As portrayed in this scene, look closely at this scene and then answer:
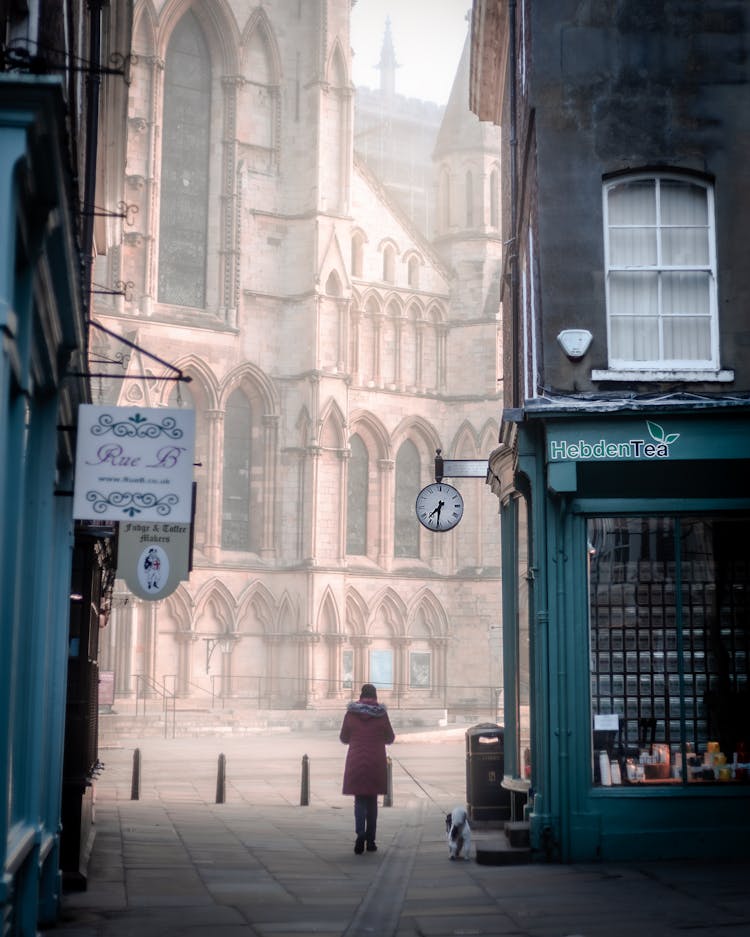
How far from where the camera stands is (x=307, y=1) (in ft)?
154

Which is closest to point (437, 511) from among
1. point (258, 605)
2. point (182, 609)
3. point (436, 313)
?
point (182, 609)

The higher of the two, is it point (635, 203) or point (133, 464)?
point (635, 203)

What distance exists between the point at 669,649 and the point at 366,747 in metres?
3.33

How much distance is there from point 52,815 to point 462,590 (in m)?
39.7

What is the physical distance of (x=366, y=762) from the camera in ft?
45.6

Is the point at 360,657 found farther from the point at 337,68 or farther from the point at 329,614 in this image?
the point at 337,68

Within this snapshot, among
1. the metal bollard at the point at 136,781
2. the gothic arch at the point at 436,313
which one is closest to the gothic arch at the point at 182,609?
the gothic arch at the point at 436,313

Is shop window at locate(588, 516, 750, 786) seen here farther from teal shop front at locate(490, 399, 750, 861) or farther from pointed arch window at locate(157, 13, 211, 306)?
pointed arch window at locate(157, 13, 211, 306)

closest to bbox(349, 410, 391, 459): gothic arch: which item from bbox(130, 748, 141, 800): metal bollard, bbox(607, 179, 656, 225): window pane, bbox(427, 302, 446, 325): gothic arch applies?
bbox(427, 302, 446, 325): gothic arch

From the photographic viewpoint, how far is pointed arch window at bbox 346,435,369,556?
155ft

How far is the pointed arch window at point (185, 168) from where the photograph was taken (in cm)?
4472

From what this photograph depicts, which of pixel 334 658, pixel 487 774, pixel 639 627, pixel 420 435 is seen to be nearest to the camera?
pixel 639 627

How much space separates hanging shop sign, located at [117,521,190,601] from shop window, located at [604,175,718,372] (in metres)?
4.74

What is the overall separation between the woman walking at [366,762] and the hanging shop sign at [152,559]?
2251 mm
